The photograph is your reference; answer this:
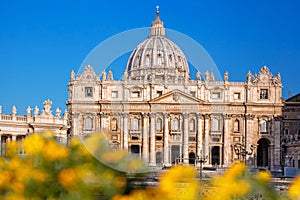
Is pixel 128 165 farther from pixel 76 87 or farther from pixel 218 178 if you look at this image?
pixel 76 87

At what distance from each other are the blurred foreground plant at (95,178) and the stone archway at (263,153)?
2642 inches

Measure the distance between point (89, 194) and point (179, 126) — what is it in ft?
214

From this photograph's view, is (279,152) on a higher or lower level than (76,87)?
lower

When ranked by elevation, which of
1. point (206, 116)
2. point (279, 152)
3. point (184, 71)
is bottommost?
point (279, 152)

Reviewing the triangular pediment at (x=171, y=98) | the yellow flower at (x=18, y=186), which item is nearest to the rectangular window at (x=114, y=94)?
the triangular pediment at (x=171, y=98)

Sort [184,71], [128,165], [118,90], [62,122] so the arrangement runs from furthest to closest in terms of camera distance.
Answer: [184,71] → [118,90] → [62,122] → [128,165]

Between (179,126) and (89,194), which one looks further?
(179,126)

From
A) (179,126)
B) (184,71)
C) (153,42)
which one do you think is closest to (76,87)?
(179,126)

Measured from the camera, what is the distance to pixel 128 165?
5.03 meters

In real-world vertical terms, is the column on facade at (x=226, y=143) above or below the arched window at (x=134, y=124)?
below

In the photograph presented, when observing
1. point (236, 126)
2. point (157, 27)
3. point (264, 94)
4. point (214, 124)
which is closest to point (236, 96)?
point (264, 94)

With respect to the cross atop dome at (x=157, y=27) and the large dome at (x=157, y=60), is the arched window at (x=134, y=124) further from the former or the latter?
the cross atop dome at (x=157, y=27)

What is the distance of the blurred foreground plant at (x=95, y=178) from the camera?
4.38 meters

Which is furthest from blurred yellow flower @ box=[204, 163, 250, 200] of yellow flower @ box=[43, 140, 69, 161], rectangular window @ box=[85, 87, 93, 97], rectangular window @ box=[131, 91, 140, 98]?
rectangular window @ box=[131, 91, 140, 98]
